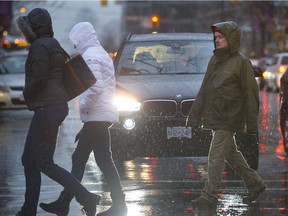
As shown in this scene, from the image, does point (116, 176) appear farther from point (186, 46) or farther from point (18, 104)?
point (18, 104)

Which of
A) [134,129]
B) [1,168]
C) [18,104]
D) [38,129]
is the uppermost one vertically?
[38,129]

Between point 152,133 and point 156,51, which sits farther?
point 156,51

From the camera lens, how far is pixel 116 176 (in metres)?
8.52

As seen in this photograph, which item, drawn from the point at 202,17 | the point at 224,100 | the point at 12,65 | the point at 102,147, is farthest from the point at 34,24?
the point at 202,17

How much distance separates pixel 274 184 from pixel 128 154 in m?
1.93

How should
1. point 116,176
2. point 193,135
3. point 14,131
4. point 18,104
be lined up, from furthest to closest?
point 18,104
point 14,131
point 193,135
point 116,176

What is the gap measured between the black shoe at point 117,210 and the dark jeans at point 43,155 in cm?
36

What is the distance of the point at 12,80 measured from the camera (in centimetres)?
2589

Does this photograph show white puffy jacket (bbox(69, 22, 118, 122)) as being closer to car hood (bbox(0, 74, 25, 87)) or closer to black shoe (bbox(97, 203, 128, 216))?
black shoe (bbox(97, 203, 128, 216))

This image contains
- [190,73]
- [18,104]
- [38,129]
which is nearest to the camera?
[38,129]

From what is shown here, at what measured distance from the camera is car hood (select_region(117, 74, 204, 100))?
36.7ft

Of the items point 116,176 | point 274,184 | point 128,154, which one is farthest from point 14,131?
point 116,176

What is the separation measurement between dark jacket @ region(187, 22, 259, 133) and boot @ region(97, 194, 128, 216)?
1.05 m

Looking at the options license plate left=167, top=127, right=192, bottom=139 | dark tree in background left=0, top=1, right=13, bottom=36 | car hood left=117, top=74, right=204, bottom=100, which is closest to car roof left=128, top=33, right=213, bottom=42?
car hood left=117, top=74, right=204, bottom=100
